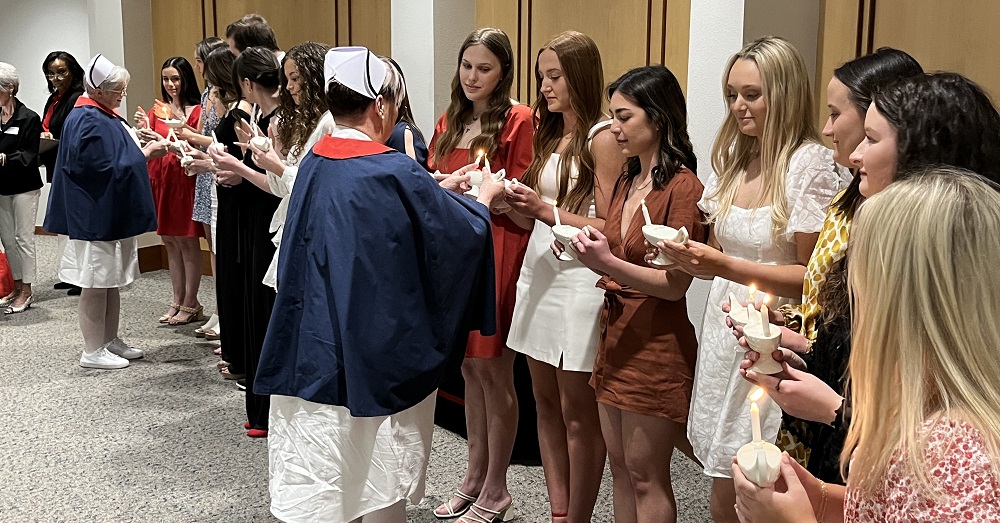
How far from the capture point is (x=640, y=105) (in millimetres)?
2625

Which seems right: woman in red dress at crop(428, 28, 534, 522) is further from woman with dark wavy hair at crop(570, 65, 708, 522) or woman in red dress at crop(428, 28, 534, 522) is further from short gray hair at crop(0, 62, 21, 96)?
short gray hair at crop(0, 62, 21, 96)

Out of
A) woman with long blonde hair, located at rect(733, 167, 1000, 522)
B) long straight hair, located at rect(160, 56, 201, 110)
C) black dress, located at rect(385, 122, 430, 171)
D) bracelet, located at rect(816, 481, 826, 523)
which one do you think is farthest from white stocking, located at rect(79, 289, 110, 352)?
woman with long blonde hair, located at rect(733, 167, 1000, 522)

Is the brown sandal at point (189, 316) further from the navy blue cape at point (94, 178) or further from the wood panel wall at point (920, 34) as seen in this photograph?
the wood panel wall at point (920, 34)

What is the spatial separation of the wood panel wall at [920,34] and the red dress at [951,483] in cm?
225

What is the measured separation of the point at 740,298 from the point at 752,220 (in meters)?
0.20

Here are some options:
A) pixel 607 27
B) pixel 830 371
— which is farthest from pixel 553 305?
pixel 607 27

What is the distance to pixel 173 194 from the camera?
249 inches

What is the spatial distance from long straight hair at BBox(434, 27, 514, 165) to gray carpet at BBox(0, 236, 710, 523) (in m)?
1.31

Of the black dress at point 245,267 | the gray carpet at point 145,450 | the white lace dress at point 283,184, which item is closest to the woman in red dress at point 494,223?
the gray carpet at point 145,450

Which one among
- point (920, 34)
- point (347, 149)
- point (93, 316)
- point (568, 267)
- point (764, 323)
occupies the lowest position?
point (93, 316)

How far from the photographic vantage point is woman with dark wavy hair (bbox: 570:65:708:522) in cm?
255

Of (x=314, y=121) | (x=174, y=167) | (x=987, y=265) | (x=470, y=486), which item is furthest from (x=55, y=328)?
(x=987, y=265)

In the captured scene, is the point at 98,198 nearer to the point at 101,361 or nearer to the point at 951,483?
the point at 101,361

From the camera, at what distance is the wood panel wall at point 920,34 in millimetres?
3088
